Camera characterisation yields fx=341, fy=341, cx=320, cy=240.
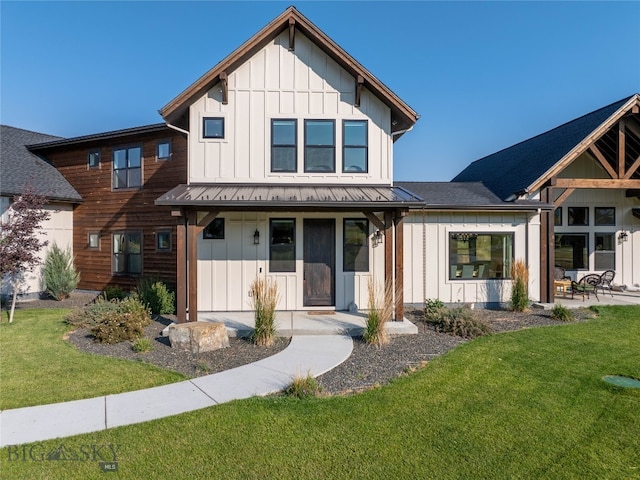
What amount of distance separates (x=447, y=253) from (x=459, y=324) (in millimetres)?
3254

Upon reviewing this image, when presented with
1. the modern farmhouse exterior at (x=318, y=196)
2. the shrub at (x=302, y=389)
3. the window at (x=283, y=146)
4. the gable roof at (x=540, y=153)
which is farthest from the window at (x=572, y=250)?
the shrub at (x=302, y=389)

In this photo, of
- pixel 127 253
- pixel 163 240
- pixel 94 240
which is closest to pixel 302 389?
pixel 163 240

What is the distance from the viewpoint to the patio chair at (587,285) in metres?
11.9

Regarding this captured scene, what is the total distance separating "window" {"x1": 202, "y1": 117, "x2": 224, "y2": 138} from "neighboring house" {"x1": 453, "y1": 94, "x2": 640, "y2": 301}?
9.51 metres

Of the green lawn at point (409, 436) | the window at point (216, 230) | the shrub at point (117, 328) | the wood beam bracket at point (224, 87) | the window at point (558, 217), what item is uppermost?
the wood beam bracket at point (224, 87)

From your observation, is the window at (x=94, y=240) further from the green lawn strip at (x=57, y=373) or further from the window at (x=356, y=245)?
the window at (x=356, y=245)

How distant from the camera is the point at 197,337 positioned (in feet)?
22.5

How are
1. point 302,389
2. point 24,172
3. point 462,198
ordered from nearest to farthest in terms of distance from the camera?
1. point 302,389
2. point 462,198
3. point 24,172

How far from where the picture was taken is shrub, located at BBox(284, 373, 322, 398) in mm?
4914

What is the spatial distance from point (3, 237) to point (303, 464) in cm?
1049

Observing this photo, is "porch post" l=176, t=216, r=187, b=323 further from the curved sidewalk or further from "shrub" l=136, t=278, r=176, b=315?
the curved sidewalk

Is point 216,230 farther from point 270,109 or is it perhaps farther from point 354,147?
point 354,147

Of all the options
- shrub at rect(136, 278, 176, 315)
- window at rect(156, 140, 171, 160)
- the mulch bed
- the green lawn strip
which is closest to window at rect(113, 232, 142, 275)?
window at rect(156, 140, 171, 160)

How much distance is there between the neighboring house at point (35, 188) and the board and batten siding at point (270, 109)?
7562mm
